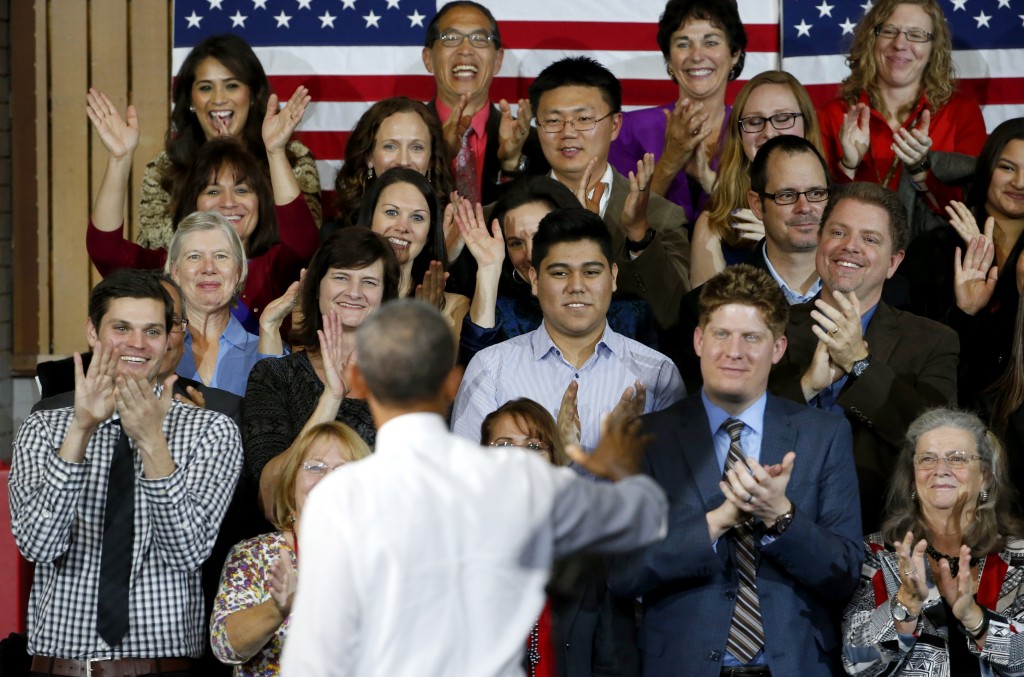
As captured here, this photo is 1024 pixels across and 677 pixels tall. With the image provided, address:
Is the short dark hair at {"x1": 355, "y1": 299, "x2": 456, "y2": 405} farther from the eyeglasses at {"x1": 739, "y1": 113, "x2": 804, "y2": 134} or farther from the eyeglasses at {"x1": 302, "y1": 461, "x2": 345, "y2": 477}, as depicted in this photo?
the eyeglasses at {"x1": 739, "y1": 113, "x2": 804, "y2": 134}

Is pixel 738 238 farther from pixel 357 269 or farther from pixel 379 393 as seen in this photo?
pixel 379 393

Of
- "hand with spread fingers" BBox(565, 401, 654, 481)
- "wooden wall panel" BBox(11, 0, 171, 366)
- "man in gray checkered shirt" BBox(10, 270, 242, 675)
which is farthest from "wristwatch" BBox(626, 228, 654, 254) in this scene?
"wooden wall panel" BBox(11, 0, 171, 366)

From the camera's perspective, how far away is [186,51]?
21.7 ft

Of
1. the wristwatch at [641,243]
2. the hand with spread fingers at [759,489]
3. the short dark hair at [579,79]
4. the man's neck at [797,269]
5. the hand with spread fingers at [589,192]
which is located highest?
the short dark hair at [579,79]

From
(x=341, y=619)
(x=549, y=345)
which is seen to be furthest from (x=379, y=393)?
(x=549, y=345)

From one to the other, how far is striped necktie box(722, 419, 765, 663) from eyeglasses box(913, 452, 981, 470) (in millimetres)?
531

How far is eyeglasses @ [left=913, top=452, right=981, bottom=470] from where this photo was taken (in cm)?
396

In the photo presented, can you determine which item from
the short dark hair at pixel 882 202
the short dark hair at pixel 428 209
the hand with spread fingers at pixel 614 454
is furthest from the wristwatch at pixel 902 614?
the short dark hair at pixel 428 209

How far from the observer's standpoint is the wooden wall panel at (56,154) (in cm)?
666

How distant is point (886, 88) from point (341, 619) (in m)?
4.09

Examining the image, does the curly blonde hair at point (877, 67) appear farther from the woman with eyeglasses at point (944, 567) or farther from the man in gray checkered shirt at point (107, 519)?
the man in gray checkered shirt at point (107, 519)

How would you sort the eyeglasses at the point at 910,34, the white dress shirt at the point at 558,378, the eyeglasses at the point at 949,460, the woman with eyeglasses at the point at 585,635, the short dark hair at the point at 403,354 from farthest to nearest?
the eyeglasses at the point at 910,34, the white dress shirt at the point at 558,378, the eyeglasses at the point at 949,460, the woman with eyeglasses at the point at 585,635, the short dark hair at the point at 403,354

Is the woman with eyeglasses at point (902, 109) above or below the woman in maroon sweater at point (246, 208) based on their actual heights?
above

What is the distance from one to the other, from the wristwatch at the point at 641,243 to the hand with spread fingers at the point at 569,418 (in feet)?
3.82
